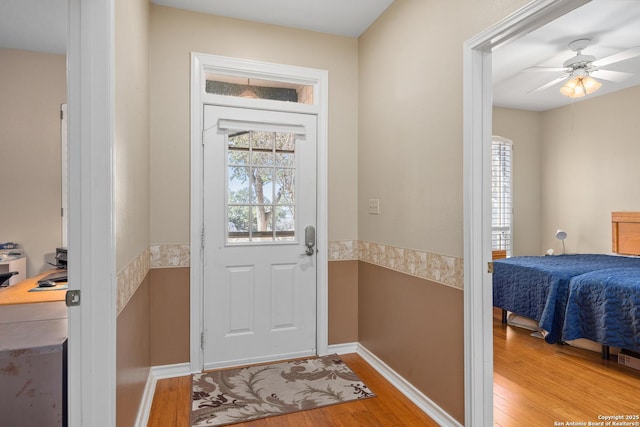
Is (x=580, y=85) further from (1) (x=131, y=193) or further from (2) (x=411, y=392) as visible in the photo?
(1) (x=131, y=193)

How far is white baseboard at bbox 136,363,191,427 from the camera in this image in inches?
80.0

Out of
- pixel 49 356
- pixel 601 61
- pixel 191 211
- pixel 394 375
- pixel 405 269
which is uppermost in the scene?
pixel 601 61

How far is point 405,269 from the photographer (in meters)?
2.44

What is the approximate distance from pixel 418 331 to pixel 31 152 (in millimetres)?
3692

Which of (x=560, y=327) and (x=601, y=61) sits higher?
(x=601, y=61)

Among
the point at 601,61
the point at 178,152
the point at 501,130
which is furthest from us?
the point at 501,130

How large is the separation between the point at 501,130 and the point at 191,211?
465 cm

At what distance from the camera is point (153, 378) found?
100 inches

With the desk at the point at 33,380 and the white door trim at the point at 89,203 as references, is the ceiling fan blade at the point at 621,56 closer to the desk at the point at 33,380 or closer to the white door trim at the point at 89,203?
the white door trim at the point at 89,203

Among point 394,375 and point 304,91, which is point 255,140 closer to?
point 304,91

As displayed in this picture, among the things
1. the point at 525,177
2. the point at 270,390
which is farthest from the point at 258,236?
the point at 525,177

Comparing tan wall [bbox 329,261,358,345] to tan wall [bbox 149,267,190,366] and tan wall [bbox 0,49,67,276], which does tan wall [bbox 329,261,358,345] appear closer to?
tan wall [bbox 149,267,190,366]

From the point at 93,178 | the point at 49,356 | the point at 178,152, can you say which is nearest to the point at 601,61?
the point at 178,152

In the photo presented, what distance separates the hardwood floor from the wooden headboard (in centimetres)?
390
